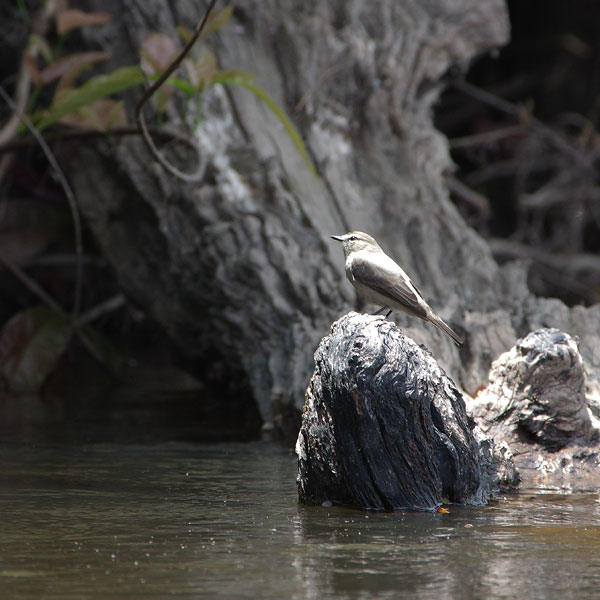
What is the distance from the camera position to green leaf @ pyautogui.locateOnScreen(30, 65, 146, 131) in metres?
5.05

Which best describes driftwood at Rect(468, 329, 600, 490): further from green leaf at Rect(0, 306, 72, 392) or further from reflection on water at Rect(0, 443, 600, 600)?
green leaf at Rect(0, 306, 72, 392)

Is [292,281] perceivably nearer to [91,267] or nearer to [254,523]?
[254,523]

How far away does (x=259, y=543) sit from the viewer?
8.84 ft

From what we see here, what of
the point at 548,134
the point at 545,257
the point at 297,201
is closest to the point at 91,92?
the point at 297,201

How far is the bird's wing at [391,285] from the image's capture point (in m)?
4.00

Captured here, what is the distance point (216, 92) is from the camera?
5781mm

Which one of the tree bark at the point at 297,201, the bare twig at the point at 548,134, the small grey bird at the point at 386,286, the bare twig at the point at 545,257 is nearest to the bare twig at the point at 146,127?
the tree bark at the point at 297,201

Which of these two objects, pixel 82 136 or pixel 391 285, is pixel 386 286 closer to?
pixel 391 285

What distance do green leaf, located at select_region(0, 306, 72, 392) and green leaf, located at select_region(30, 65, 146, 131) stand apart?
1651mm

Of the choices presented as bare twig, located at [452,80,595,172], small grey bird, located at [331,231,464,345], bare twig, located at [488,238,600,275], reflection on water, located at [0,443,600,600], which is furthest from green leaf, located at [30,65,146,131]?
bare twig, located at [488,238,600,275]

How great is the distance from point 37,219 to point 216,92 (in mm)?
1860

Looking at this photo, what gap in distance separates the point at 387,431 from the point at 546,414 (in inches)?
33.0


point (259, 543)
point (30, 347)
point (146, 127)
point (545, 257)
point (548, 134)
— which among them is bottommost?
point (259, 543)

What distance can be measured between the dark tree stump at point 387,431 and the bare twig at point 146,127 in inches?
64.5
